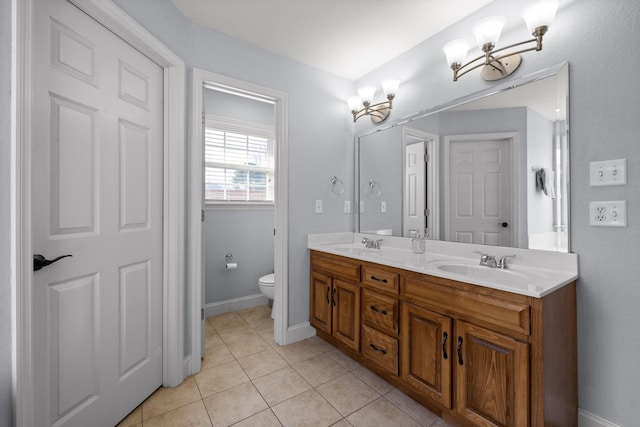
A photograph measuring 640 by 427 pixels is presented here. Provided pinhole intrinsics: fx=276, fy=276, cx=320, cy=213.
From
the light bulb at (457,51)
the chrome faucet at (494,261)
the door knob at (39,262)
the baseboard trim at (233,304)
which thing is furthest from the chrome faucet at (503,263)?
the baseboard trim at (233,304)

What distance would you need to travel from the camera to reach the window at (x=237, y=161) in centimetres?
305

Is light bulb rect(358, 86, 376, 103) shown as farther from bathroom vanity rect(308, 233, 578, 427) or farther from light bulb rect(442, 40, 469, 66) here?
bathroom vanity rect(308, 233, 578, 427)

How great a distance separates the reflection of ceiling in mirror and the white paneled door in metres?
2.12

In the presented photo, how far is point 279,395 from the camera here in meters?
1.70

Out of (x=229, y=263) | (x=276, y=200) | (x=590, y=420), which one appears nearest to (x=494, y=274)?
(x=590, y=420)

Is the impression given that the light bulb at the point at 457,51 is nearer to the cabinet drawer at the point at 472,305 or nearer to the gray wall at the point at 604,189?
the gray wall at the point at 604,189

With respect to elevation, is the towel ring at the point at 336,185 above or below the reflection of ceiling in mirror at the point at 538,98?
below

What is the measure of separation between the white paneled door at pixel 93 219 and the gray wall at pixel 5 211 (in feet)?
0.31

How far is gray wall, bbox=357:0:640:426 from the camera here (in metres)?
1.23

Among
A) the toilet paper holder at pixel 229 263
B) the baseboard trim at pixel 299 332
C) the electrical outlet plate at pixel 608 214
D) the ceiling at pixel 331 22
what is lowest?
the baseboard trim at pixel 299 332

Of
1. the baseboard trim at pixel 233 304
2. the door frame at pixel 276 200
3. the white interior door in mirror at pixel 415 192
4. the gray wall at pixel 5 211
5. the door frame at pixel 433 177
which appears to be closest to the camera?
the gray wall at pixel 5 211

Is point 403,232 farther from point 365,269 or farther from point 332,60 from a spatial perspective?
point 332,60

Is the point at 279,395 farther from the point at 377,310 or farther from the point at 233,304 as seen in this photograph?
the point at 233,304

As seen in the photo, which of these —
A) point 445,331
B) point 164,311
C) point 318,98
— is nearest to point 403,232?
point 445,331
